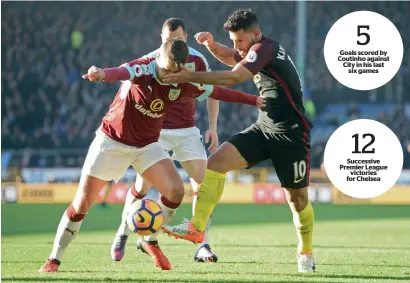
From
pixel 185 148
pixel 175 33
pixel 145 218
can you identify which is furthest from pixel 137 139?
pixel 185 148

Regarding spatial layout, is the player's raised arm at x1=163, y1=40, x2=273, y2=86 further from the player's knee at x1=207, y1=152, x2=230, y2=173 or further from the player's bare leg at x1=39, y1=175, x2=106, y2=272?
the player's bare leg at x1=39, y1=175, x2=106, y2=272

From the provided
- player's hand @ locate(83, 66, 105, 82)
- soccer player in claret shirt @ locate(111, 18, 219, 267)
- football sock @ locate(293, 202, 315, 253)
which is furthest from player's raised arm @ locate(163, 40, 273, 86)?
soccer player in claret shirt @ locate(111, 18, 219, 267)

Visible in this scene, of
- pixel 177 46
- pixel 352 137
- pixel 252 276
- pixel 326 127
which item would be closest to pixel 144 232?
pixel 252 276

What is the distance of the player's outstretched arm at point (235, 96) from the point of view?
331 inches

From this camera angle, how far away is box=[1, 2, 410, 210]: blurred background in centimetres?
3075

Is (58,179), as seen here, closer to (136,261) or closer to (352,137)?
(352,137)

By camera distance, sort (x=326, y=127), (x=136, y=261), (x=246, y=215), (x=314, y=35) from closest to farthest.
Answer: (x=136, y=261) < (x=246, y=215) < (x=326, y=127) < (x=314, y=35)

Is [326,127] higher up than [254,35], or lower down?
lower down

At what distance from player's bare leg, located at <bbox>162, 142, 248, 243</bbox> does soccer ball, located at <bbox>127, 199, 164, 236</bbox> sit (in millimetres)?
316

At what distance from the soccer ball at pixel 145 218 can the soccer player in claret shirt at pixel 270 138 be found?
14 cm

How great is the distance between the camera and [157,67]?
8.21 metres

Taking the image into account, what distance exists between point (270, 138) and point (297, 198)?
652 mm

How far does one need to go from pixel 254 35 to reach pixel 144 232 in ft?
7.02

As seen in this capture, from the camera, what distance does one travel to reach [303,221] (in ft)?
29.3
